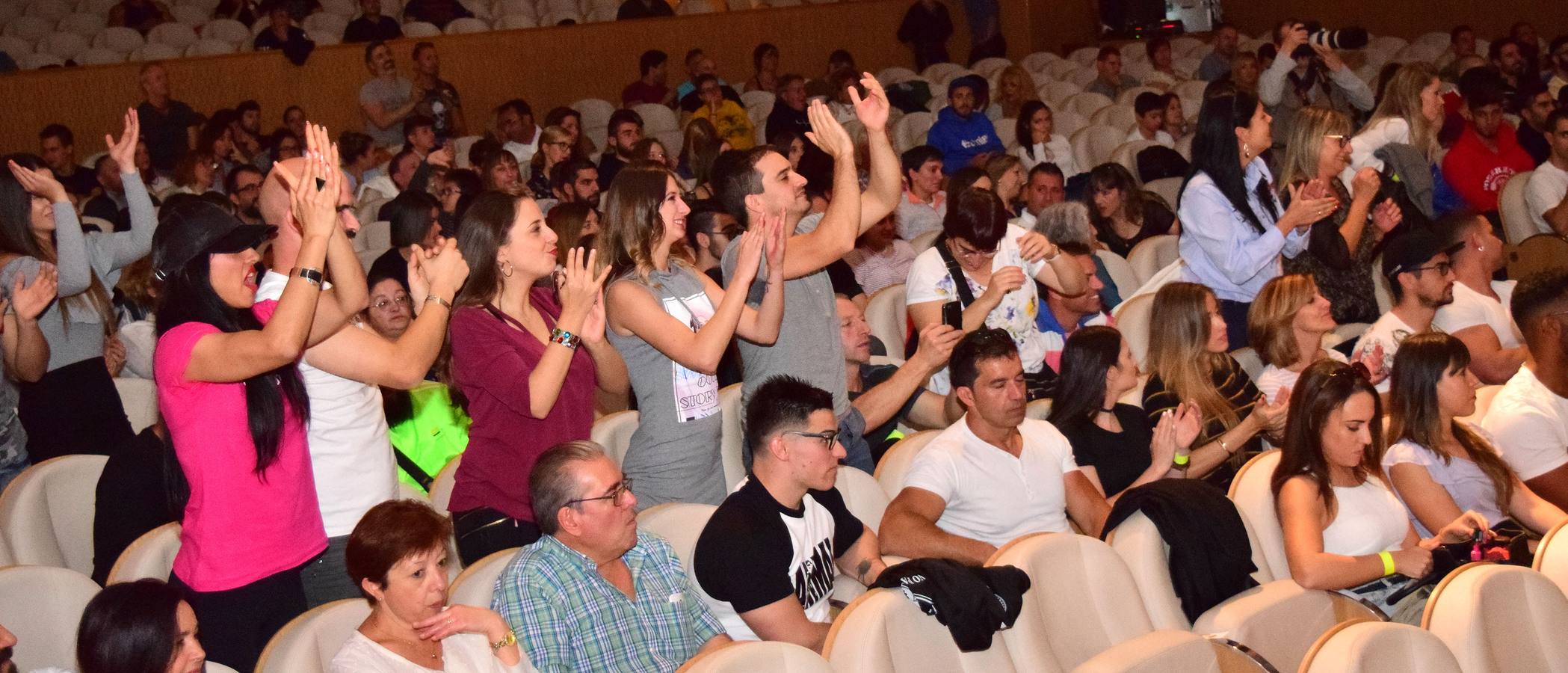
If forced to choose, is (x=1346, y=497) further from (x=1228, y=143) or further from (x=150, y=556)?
(x=150, y=556)

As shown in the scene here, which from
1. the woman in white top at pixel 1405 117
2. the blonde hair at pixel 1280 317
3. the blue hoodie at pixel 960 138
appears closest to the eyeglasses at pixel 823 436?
the blonde hair at pixel 1280 317

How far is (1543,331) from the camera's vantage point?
3.80 metres

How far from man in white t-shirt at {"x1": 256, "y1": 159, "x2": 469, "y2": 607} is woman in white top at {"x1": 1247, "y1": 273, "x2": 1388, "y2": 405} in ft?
8.02

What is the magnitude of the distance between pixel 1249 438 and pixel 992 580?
62.8 inches

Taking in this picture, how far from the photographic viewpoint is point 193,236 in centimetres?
243

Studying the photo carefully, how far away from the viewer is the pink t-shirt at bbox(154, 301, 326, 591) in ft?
8.08

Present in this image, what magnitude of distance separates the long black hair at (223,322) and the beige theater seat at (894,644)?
3.32ft

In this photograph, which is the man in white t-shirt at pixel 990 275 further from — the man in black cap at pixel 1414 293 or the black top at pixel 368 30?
the black top at pixel 368 30

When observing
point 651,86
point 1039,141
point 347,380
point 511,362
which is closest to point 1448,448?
point 511,362

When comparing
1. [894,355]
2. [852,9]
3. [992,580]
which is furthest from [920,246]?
[852,9]

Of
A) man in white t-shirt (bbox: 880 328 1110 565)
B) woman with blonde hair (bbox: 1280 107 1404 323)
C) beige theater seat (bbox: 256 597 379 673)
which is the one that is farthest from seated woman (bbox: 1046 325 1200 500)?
beige theater seat (bbox: 256 597 379 673)

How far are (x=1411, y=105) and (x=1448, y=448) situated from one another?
3074 mm

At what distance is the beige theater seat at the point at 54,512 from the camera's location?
318 centimetres

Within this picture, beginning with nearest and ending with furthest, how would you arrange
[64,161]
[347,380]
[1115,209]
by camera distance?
[347,380] < [1115,209] < [64,161]
